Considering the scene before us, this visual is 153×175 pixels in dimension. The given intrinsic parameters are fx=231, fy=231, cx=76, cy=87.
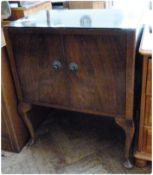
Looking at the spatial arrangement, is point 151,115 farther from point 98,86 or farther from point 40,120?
point 40,120

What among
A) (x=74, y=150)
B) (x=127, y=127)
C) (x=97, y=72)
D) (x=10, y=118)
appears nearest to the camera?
(x=97, y=72)

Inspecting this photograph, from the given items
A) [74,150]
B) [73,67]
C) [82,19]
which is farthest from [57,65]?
[74,150]

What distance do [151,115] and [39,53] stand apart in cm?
58

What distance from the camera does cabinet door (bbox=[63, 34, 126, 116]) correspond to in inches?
36.7

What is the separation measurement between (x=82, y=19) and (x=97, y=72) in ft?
1.06

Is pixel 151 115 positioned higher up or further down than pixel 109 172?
higher up

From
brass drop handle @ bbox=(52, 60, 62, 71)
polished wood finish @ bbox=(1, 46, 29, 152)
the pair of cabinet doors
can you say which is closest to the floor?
polished wood finish @ bbox=(1, 46, 29, 152)

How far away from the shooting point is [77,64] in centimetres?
102

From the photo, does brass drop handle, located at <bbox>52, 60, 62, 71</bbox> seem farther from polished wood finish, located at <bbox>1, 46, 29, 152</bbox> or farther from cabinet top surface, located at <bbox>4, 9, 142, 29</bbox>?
polished wood finish, located at <bbox>1, 46, 29, 152</bbox>

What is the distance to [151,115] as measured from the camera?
41.2 inches

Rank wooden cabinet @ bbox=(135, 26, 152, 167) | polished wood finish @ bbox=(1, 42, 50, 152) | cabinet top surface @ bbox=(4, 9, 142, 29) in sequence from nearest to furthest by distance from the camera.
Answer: wooden cabinet @ bbox=(135, 26, 152, 167), cabinet top surface @ bbox=(4, 9, 142, 29), polished wood finish @ bbox=(1, 42, 50, 152)

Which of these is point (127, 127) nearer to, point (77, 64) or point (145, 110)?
point (145, 110)

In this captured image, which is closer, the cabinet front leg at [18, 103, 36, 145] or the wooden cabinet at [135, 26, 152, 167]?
the wooden cabinet at [135, 26, 152, 167]

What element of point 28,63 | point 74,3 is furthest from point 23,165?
point 74,3
